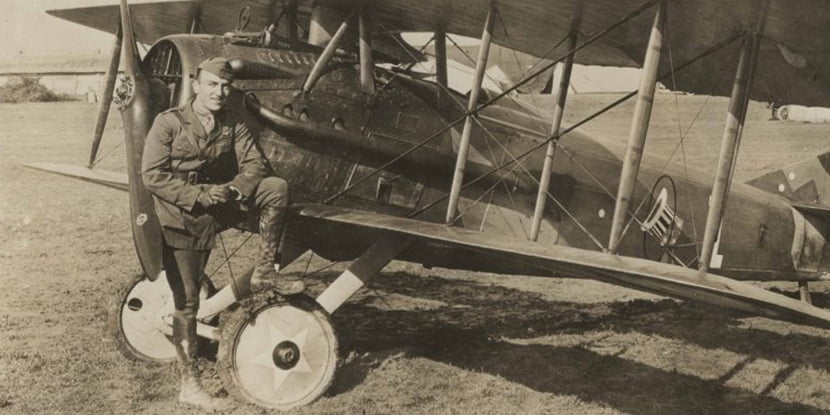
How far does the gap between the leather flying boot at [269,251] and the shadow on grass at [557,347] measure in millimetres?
914

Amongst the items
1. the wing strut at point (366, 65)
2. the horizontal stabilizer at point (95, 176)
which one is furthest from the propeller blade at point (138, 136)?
the horizontal stabilizer at point (95, 176)

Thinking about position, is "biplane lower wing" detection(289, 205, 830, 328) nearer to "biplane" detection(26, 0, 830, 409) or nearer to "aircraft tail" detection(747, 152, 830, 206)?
"biplane" detection(26, 0, 830, 409)

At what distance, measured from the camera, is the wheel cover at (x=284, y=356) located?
4.63 meters

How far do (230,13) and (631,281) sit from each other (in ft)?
15.5

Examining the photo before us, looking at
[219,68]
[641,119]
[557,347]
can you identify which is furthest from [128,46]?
[557,347]

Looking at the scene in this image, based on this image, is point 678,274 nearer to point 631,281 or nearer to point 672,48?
point 631,281

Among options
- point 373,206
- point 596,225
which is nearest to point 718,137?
point 596,225

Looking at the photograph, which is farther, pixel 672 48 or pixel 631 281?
pixel 672 48

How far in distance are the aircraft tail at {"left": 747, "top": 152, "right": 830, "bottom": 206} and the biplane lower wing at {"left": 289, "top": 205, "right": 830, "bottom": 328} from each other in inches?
177

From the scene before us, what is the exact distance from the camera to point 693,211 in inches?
289

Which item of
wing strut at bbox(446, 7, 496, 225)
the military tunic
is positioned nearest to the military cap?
the military tunic

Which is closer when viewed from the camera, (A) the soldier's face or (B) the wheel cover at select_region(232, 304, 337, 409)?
(A) the soldier's face

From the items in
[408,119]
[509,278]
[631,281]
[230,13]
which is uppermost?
[230,13]

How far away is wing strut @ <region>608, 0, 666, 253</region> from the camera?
4531mm
